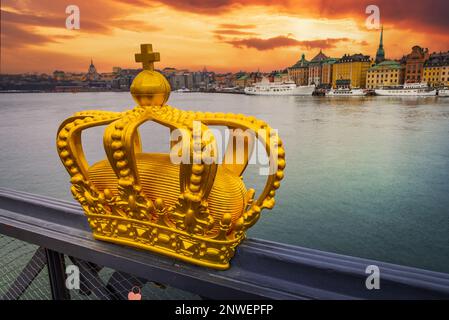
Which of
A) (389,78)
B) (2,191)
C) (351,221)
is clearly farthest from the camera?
(389,78)

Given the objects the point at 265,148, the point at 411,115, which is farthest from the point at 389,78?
the point at 265,148

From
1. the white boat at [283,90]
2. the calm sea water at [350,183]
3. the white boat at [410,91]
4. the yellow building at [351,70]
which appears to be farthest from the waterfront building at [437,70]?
the calm sea water at [350,183]

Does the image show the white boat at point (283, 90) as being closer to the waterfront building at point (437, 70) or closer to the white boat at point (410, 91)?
the white boat at point (410, 91)

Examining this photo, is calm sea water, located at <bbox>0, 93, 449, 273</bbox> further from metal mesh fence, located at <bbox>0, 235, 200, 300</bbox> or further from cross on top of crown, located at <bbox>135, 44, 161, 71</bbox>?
cross on top of crown, located at <bbox>135, 44, 161, 71</bbox>

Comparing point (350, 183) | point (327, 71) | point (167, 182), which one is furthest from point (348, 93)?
point (167, 182)

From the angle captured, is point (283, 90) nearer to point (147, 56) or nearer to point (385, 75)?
point (385, 75)

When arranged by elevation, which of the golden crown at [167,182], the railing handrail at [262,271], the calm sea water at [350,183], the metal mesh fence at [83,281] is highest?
the golden crown at [167,182]
